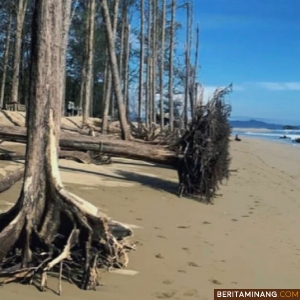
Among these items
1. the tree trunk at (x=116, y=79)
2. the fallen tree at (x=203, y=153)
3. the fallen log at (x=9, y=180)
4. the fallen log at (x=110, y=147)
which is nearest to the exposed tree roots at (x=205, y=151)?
the fallen tree at (x=203, y=153)

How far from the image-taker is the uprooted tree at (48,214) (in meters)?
5.45

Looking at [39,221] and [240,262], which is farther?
[240,262]

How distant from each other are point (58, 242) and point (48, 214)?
0.29 metres

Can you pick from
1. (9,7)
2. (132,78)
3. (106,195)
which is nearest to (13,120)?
(9,7)

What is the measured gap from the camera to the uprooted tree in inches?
215

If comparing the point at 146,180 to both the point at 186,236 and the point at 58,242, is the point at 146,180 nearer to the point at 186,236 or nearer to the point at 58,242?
the point at 186,236

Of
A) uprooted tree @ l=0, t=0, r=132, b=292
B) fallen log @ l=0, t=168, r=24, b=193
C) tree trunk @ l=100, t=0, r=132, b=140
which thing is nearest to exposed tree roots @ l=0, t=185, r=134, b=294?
uprooted tree @ l=0, t=0, r=132, b=292

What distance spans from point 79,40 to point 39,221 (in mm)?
36735

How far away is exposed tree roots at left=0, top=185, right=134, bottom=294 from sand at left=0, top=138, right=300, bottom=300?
18 centimetres

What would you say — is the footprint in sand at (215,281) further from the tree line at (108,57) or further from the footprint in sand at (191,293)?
the tree line at (108,57)

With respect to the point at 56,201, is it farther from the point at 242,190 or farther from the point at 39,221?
the point at 242,190

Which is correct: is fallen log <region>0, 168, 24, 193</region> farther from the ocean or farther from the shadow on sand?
the ocean

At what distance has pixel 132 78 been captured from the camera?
43.8 m

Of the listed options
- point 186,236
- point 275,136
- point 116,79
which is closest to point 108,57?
point 116,79
